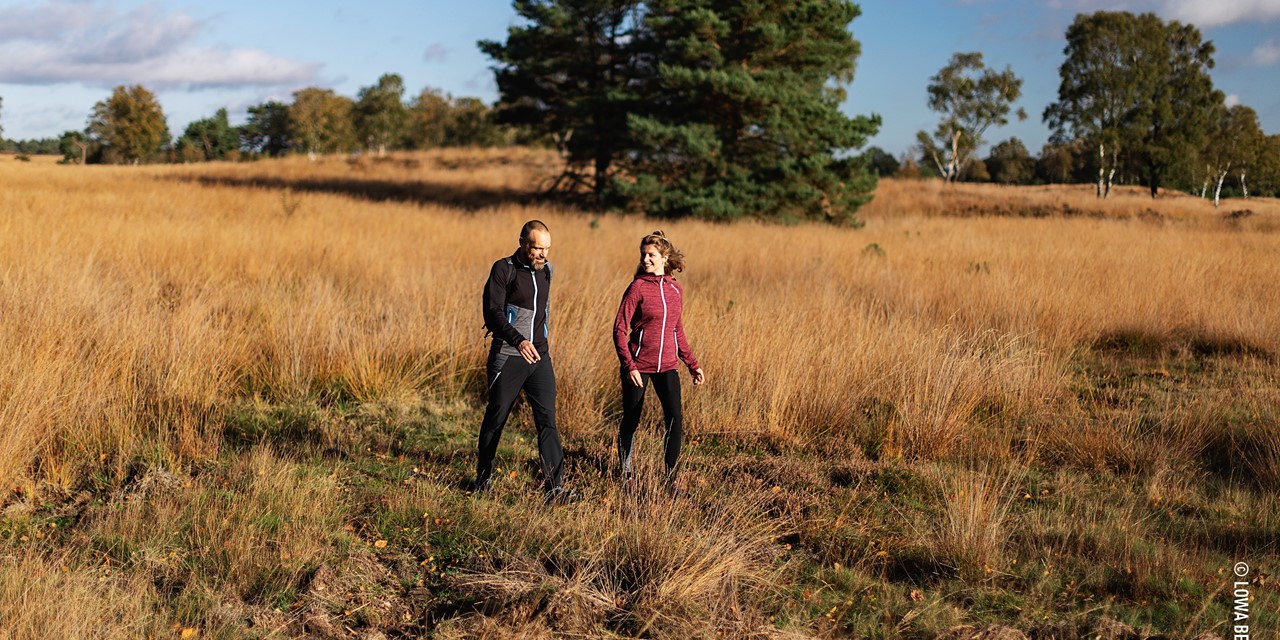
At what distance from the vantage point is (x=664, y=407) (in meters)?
4.64

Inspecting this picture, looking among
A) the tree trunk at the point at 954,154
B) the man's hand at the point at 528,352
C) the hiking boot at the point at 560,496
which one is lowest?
the hiking boot at the point at 560,496

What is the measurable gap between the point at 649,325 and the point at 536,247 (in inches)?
29.3

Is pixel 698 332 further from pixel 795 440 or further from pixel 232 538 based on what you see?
pixel 232 538

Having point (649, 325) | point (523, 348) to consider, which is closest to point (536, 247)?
point (523, 348)

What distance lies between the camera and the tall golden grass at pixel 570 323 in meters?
5.67

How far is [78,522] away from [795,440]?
4187 mm

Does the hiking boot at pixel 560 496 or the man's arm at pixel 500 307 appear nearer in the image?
the man's arm at pixel 500 307

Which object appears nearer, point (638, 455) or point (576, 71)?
point (638, 455)

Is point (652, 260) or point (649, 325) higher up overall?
point (652, 260)

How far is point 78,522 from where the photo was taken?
4199 millimetres

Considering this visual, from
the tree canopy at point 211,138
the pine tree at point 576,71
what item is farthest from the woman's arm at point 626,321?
the tree canopy at point 211,138

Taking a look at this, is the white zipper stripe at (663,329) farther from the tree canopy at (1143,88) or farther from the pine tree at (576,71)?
the tree canopy at (1143,88)

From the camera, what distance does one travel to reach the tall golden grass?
5.67 meters

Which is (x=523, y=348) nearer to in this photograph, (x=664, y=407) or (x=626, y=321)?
(x=626, y=321)
